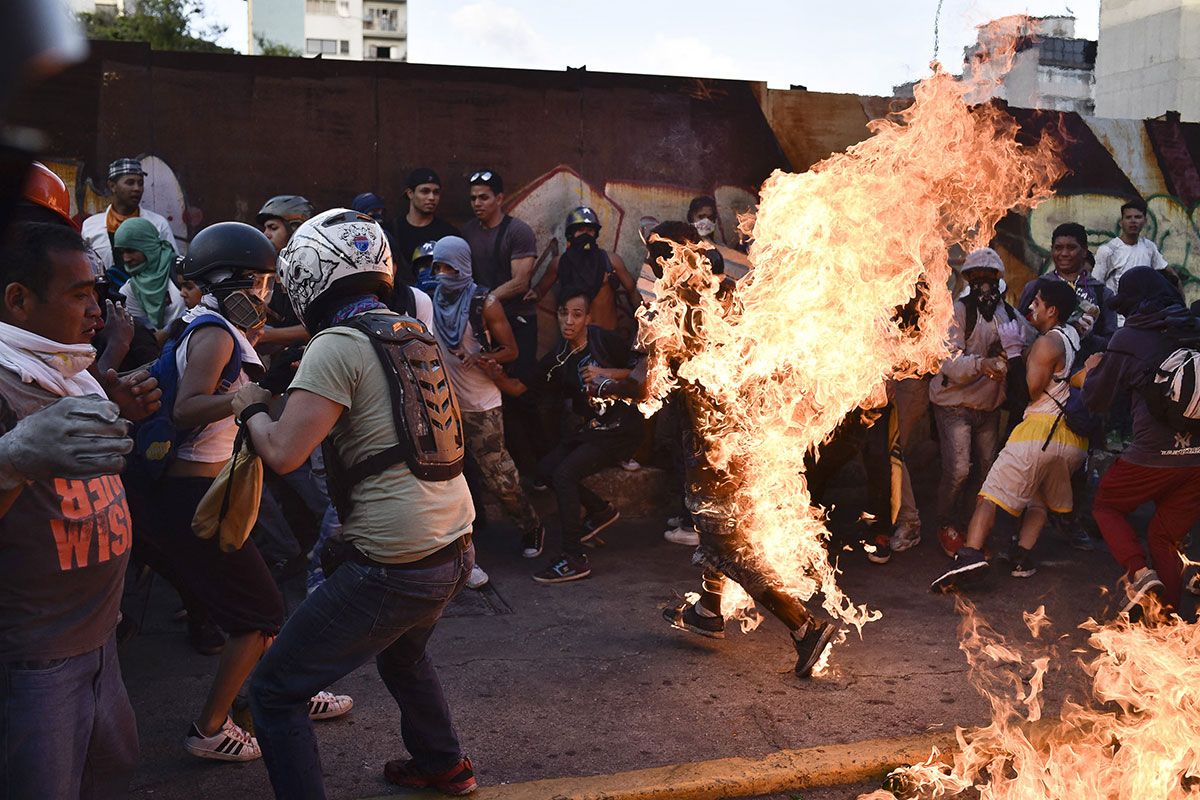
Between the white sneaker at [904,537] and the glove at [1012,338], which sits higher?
the glove at [1012,338]

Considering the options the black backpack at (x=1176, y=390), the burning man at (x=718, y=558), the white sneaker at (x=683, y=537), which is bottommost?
the white sneaker at (x=683, y=537)

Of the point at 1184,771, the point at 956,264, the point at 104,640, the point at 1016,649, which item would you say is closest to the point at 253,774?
the point at 104,640

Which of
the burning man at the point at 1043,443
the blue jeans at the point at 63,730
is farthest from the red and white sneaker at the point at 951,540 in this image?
the blue jeans at the point at 63,730

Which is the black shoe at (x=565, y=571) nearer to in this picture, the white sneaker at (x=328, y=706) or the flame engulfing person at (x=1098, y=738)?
the white sneaker at (x=328, y=706)

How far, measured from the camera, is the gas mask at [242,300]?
4.55m

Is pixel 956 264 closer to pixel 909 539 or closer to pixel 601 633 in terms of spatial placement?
pixel 909 539

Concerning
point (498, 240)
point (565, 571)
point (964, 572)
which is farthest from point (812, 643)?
point (498, 240)

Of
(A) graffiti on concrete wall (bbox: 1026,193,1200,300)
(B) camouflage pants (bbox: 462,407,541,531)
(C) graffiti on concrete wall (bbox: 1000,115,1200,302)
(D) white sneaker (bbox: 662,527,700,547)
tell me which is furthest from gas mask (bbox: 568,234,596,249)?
(A) graffiti on concrete wall (bbox: 1026,193,1200,300)

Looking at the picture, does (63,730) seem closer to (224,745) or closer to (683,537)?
(224,745)

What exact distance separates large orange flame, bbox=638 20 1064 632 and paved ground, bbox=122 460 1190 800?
0.45 metres

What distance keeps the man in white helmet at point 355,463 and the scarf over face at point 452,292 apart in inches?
152

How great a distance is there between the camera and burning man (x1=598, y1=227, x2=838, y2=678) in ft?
18.4

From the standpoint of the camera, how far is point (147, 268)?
299 inches

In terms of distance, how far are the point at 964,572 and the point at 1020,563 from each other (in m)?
0.78
